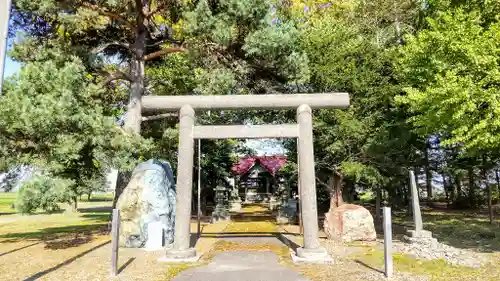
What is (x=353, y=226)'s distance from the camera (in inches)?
432

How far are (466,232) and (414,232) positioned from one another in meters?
3.96

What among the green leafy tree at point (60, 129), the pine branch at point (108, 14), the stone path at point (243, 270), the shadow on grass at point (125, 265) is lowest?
the stone path at point (243, 270)

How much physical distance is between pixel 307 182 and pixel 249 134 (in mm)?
1879

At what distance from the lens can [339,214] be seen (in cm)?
1137

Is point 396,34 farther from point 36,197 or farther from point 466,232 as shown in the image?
point 36,197

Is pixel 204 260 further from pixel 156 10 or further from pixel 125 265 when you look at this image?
pixel 156 10

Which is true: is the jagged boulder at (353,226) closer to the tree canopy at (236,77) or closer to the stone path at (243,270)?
the tree canopy at (236,77)

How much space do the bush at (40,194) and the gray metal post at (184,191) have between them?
121 inches

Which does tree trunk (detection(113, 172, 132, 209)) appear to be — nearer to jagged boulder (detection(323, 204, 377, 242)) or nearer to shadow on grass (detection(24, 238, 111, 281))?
shadow on grass (detection(24, 238, 111, 281))

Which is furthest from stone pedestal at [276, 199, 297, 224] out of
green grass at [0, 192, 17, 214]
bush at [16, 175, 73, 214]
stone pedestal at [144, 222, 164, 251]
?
green grass at [0, 192, 17, 214]

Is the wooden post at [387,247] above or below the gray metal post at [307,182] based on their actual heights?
below

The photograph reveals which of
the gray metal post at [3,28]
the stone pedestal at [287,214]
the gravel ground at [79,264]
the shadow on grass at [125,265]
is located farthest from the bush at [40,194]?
the stone pedestal at [287,214]

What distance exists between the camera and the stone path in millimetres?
6543

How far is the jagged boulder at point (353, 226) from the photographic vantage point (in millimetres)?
10898
